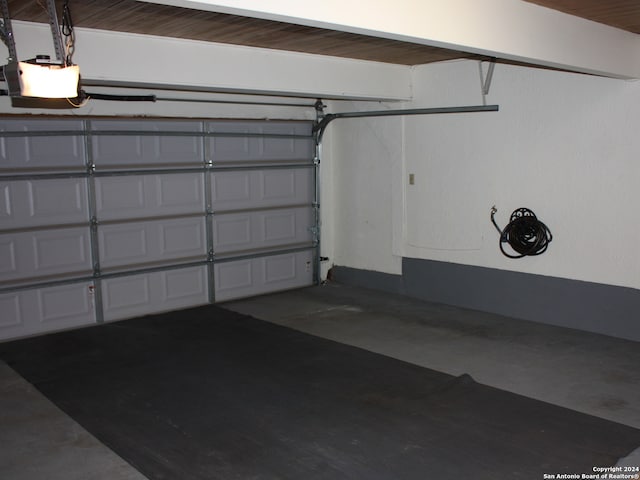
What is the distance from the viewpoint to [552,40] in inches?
171

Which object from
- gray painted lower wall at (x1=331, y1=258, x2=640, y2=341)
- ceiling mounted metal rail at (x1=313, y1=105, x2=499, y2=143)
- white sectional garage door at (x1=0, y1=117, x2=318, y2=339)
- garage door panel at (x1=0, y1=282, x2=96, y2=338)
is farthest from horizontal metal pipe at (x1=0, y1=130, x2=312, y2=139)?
gray painted lower wall at (x1=331, y1=258, x2=640, y2=341)

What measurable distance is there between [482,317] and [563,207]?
4.56ft

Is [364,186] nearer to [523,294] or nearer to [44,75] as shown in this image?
[523,294]

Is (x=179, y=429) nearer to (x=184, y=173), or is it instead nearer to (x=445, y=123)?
(x=184, y=173)

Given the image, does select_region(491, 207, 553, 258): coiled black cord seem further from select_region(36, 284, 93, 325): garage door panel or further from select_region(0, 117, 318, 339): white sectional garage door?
select_region(36, 284, 93, 325): garage door panel

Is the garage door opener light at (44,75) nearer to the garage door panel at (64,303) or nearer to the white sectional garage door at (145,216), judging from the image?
the white sectional garage door at (145,216)

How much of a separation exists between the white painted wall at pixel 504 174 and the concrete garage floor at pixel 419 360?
706 mm

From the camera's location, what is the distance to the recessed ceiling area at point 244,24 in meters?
4.20

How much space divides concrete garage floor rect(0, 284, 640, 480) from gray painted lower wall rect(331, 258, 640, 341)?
0.49ft

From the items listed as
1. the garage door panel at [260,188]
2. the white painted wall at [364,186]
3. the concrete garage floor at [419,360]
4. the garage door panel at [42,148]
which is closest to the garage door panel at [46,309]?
the concrete garage floor at [419,360]

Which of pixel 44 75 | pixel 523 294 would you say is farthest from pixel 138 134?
pixel 523 294

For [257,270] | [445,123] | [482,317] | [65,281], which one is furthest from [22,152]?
[482,317]

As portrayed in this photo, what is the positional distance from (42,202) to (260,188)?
8.45ft

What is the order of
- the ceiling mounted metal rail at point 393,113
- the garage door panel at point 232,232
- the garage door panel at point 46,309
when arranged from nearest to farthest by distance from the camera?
the garage door panel at point 46,309 → the ceiling mounted metal rail at point 393,113 → the garage door panel at point 232,232
